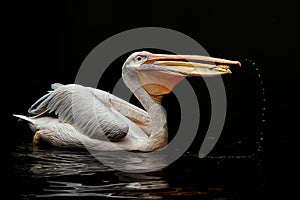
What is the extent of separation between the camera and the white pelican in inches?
206

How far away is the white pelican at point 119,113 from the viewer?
5.24m

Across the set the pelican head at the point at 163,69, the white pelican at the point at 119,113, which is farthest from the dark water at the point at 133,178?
the pelican head at the point at 163,69

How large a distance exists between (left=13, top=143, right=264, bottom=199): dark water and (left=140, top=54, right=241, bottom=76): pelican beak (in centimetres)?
71

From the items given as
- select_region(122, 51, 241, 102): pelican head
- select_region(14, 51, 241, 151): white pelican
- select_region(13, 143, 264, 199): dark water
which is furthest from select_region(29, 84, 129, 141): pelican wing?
select_region(122, 51, 241, 102): pelican head

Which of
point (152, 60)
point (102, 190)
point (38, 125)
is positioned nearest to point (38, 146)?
point (38, 125)

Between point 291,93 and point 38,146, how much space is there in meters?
4.00

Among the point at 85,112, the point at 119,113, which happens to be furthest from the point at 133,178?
the point at 119,113

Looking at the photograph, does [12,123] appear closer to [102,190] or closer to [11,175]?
[11,175]

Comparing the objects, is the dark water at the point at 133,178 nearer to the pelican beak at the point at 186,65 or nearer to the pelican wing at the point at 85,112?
the pelican wing at the point at 85,112

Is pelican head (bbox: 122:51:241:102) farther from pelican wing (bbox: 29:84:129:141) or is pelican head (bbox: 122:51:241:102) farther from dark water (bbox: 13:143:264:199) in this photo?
dark water (bbox: 13:143:264:199)

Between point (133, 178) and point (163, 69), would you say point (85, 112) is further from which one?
point (133, 178)

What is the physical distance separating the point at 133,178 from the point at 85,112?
4.17ft

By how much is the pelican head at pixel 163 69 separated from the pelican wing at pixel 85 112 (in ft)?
1.31

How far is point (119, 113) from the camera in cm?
572
